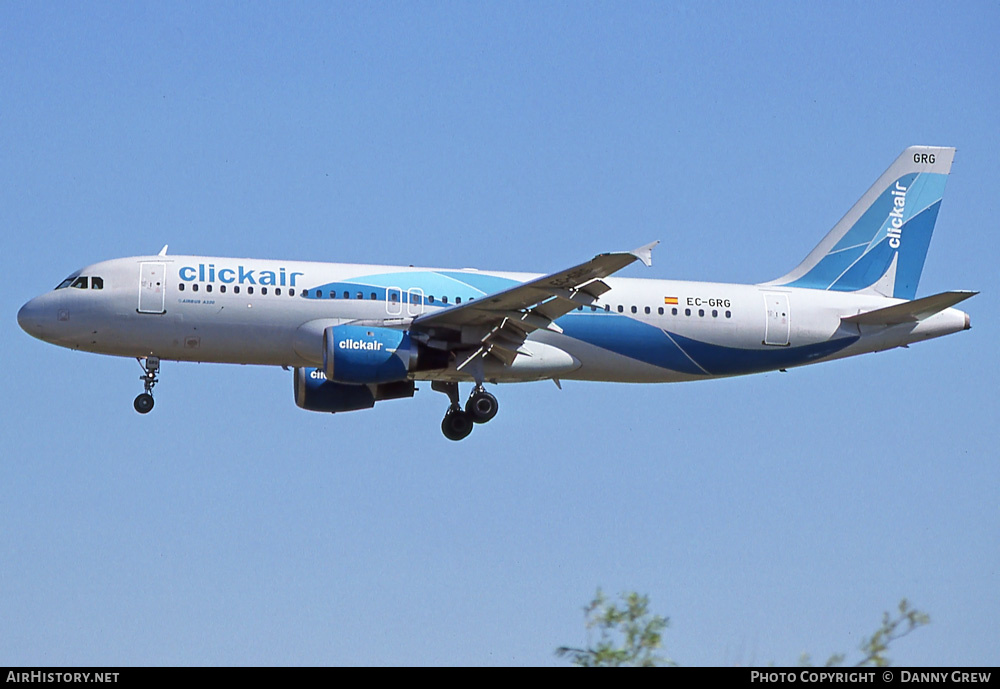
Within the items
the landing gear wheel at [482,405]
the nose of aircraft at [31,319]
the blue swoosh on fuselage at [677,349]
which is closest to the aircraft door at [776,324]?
the blue swoosh on fuselage at [677,349]

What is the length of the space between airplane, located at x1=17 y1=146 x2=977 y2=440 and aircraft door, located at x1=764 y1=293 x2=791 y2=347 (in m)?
0.04

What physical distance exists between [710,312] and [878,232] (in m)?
7.34

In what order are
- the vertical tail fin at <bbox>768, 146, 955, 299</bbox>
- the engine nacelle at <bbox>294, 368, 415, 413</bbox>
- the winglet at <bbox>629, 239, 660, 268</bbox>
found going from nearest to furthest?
the winglet at <bbox>629, 239, 660, 268</bbox> → the engine nacelle at <bbox>294, 368, 415, 413</bbox> → the vertical tail fin at <bbox>768, 146, 955, 299</bbox>

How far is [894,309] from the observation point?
37.5 meters

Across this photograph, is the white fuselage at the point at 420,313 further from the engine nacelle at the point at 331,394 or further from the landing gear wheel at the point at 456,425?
the engine nacelle at the point at 331,394

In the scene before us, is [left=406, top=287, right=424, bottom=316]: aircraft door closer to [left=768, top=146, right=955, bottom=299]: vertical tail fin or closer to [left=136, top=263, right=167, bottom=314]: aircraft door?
[left=136, top=263, right=167, bottom=314]: aircraft door

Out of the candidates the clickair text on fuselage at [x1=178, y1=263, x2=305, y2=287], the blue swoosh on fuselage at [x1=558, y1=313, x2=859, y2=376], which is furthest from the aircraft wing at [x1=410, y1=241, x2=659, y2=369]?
the clickair text on fuselage at [x1=178, y1=263, x2=305, y2=287]

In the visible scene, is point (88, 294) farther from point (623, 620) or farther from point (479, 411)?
point (623, 620)

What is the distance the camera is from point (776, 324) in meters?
37.7

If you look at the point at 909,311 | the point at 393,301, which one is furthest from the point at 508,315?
the point at 909,311

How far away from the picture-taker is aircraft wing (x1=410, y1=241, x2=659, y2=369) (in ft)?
105

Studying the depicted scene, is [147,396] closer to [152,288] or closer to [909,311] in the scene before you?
[152,288]

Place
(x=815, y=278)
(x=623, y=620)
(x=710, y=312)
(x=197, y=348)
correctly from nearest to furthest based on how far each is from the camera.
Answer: (x=623, y=620)
(x=197, y=348)
(x=710, y=312)
(x=815, y=278)
